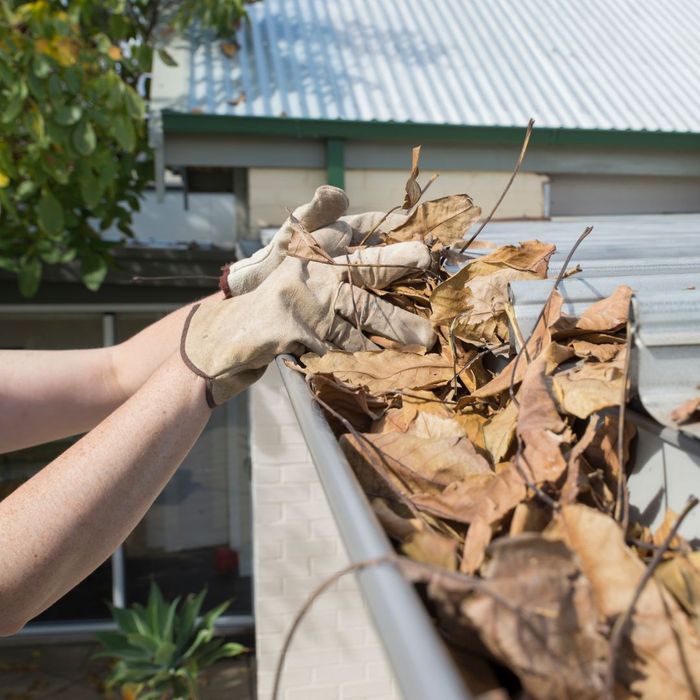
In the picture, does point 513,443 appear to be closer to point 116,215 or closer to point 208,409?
point 208,409

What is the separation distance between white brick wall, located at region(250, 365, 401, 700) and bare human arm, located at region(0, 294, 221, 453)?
2.49 m

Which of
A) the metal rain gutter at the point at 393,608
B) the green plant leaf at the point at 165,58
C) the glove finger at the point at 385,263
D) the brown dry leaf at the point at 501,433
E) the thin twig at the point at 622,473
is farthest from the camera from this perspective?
the green plant leaf at the point at 165,58

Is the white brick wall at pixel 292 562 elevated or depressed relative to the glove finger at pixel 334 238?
depressed

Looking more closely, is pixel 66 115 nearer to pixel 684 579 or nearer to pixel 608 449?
pixel 608 449

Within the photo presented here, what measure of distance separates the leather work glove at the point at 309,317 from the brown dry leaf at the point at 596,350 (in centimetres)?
35

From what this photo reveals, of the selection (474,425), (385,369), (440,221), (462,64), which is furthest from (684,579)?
(462,64)

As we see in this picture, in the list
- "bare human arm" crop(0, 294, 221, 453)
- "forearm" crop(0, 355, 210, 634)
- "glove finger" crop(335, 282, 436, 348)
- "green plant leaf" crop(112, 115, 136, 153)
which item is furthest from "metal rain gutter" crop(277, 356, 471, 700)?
"green plant leaf" crop(112, 115, 136, 153)

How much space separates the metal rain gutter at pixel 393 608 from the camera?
47 centimetres

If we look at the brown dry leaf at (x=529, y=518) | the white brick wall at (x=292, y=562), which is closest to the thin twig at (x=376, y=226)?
the brown dry leaf at (x=529, y=518)

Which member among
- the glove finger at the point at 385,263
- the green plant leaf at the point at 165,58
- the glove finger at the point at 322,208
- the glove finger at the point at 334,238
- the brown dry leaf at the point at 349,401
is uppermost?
the green plant leaf at the point at 165,58

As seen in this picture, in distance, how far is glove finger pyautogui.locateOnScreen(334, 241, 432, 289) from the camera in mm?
1413

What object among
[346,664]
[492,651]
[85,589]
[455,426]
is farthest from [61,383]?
[85,589]

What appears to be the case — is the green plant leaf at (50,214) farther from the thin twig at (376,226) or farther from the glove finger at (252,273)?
the thin twig at (376,226)

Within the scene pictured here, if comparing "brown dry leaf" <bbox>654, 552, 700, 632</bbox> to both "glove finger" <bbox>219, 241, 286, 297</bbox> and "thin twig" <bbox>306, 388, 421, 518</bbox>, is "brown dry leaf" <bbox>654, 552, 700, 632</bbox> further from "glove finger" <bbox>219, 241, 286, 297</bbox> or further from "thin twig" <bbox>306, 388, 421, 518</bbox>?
"glove finger" <bbox>219, 241, 286, 297</bbox>
